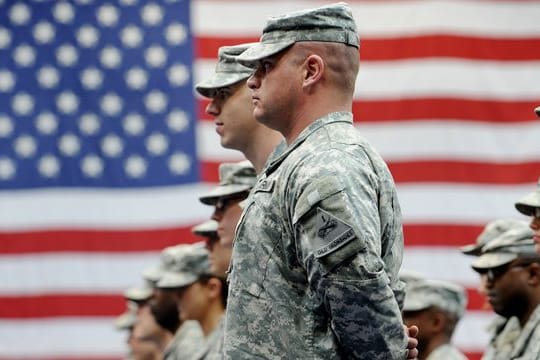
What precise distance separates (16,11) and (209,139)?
6.48ft

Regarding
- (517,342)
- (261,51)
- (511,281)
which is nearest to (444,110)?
(511,281)

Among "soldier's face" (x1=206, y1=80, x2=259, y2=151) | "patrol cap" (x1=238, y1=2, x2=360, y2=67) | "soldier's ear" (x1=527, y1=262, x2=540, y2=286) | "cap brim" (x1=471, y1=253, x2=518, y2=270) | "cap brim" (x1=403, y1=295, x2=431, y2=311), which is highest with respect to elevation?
"patrol cap" (x1=238, y1=2, x2=360, y2=67)

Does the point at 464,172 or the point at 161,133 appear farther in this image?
the point at 161,133

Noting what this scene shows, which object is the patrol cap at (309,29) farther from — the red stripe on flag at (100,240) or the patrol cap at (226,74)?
the red stripe on flag at (100,240)

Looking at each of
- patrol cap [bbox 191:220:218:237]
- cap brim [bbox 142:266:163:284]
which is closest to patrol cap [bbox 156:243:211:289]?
cap brim [bbox 142:266:163:284]

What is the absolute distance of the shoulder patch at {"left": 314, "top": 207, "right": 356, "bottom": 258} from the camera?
344 centimetres

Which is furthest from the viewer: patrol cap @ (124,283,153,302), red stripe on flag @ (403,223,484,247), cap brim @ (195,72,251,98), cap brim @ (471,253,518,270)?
red stripe on flag @ (403,223,484,247)

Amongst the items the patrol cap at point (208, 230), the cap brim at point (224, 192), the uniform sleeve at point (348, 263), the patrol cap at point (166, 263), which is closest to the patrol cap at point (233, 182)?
the cap brim at point (224, 192)

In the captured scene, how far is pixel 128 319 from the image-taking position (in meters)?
10.9

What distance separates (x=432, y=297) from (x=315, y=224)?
401 centimetres

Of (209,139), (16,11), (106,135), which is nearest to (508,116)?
(209,139)

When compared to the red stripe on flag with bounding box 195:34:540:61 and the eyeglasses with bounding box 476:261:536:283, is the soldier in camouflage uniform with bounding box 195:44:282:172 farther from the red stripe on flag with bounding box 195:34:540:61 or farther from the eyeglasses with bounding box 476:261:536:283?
the red stripe on flag with bounding box 195:34:540:61

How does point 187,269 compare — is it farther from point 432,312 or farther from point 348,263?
point 348,263

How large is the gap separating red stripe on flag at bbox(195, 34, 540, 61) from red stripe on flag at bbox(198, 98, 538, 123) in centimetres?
33
